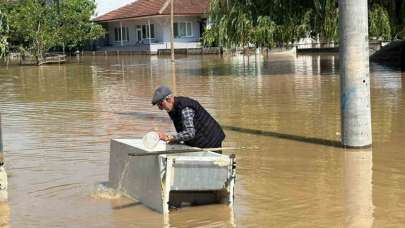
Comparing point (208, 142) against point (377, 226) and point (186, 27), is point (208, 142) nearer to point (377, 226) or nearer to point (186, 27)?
point (377, 226)

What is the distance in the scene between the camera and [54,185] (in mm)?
9930

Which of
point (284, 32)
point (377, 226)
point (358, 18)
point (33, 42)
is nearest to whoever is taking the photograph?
point (377, 226)

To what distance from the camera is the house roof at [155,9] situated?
6575 cm

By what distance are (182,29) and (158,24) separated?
2.32 m

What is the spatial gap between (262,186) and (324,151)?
2.60 m

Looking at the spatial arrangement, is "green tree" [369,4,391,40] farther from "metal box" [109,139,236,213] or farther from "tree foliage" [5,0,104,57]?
"tree foliage" [5,0,104,57]

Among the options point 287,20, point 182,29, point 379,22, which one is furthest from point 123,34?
point 379,22

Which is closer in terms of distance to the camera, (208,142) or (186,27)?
(208,142)

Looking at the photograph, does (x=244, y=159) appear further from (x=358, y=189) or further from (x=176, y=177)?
(x=176, y=177)

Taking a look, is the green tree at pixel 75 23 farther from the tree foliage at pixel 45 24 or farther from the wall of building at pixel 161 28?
the wall of building at pixel 161 28

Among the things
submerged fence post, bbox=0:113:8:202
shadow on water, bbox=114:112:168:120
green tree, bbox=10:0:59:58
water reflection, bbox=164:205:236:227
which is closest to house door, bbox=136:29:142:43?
green tree, bbox=10:0:59:58

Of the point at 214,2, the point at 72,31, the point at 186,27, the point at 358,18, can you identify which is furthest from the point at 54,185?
the point at 186,27

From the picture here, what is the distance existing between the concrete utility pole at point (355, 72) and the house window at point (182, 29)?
5574 centimetres

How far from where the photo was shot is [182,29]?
67250 mm
